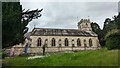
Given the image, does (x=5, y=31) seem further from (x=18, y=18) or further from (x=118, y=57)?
(x=118, y=57)

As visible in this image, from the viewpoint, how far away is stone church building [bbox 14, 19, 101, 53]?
2426 inches

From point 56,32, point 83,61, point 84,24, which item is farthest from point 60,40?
point 83,61

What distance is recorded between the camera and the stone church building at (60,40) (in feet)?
202

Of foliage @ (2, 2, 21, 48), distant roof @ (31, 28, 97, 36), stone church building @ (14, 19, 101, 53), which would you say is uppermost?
foliage @ (2, 2, 21, 48)

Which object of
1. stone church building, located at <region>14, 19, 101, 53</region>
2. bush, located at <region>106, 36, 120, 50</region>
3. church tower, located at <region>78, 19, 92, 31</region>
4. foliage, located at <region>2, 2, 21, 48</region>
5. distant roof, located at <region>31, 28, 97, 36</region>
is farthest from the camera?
church tower, located at <region>78, 19, 92, 31</region>

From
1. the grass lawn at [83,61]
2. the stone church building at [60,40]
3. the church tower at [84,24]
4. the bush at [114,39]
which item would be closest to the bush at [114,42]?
the bush at [114,39]

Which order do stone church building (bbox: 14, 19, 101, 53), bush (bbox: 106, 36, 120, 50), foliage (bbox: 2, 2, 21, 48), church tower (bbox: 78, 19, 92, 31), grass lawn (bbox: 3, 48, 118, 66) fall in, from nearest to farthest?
grass lawn (bbox: 3, 48, 118, 66), foliage (bbox: 2, 2, 21, 48), bush (bbox: 106, 36, 120, 50), stone church building (bbox: 14, 19, 101, 53), church tower (bbox: 78, 19, 92, 31)

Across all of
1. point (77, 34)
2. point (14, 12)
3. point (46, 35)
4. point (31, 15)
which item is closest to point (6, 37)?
point (14, 12)

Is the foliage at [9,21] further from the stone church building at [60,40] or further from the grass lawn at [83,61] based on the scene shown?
the stone church building at [60,40]

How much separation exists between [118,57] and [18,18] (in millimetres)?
9672

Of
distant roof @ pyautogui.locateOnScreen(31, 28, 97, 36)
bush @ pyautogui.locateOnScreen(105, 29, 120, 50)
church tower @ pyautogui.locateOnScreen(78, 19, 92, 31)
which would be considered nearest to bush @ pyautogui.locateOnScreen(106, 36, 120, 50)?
bush @ pyautogui.locateOnScreen(105, 29, 120, 50)

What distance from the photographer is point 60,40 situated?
63594mm

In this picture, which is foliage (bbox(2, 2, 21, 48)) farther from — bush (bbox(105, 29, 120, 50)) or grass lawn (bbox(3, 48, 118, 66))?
bush (bbox(105, 29, 120, 50))

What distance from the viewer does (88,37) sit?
217ft
